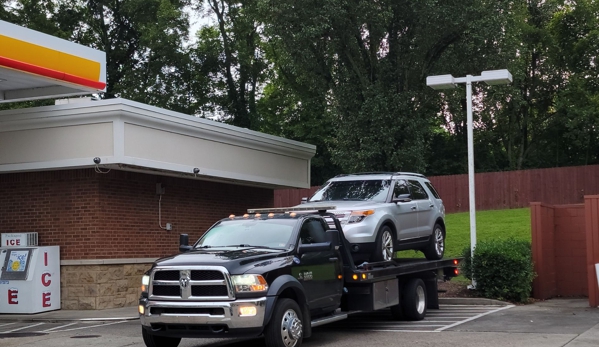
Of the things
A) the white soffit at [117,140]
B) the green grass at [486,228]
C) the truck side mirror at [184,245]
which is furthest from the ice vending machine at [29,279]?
the green grass at [486,228]

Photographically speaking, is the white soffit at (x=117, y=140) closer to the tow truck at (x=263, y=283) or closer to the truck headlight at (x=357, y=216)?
the tow truck at (x=263, y=283)

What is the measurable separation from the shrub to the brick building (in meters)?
6.68

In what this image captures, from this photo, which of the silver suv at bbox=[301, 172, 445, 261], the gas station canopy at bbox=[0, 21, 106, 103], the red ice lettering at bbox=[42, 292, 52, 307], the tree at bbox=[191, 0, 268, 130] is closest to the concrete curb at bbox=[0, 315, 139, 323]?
the red ice lettering at bbox=[42, 292, 52, 307]

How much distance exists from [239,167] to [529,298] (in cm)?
785

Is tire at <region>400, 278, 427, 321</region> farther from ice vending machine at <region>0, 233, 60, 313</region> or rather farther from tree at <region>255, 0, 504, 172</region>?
tree at <region>255, 0, 504, 172</region>

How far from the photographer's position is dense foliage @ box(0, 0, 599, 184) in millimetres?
24375

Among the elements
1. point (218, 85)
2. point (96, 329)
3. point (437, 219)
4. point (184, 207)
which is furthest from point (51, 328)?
point (218, 85)

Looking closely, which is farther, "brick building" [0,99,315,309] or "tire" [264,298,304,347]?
"brick building" [0,99,315,309]

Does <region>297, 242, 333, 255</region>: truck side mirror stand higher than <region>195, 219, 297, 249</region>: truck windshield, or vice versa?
<region>195, 219, 297, 249</region>: truck windshield

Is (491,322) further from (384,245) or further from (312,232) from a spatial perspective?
(312,232)

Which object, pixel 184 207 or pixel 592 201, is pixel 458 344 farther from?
pixel 184 207

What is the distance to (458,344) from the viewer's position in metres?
11.4

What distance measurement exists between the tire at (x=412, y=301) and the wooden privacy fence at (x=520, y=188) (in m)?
25.2

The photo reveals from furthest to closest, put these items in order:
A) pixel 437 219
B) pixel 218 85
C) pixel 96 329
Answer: pixel 218 85 → pixel 437 219 → pixel 96 329
